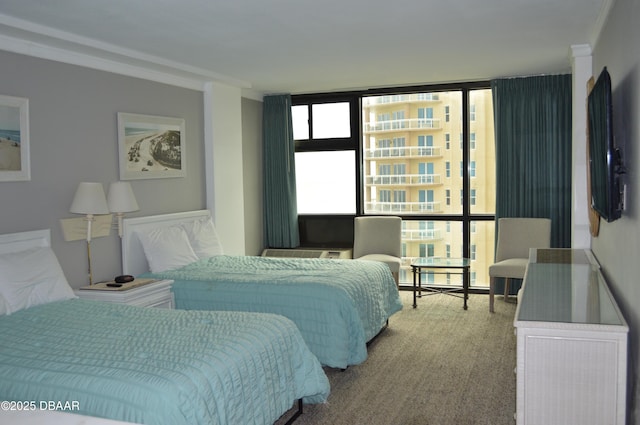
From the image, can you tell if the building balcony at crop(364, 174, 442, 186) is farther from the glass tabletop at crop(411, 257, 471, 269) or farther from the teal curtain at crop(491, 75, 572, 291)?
the glass tabletop at crop(411, 257, 471, 269)

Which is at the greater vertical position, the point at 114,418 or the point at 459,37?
the point at 459,37

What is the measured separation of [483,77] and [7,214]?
16.4ft

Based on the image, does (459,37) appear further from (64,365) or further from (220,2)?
(64,365)

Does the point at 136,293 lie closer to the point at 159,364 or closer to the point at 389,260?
the point at 159,364

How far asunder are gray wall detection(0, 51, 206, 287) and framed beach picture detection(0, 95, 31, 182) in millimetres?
60

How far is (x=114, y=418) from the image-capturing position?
2.51m

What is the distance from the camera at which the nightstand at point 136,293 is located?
14.2ft

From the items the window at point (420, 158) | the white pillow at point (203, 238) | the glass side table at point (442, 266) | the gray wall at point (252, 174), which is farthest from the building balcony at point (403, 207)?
the white pillow at point (203, 238)

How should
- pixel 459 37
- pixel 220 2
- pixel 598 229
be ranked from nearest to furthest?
pixel 220 2
pixel 598 229
pixel 459 37

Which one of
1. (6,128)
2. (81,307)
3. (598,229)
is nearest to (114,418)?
(81,307)

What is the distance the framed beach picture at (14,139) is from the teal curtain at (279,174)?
3.71 m

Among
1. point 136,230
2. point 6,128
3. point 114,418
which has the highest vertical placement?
point 6,128

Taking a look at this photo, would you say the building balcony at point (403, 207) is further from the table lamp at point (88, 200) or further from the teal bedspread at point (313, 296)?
the table lamp at point (88, 200)

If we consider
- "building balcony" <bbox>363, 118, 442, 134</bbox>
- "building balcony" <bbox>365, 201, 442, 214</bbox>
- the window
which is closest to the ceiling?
the window
